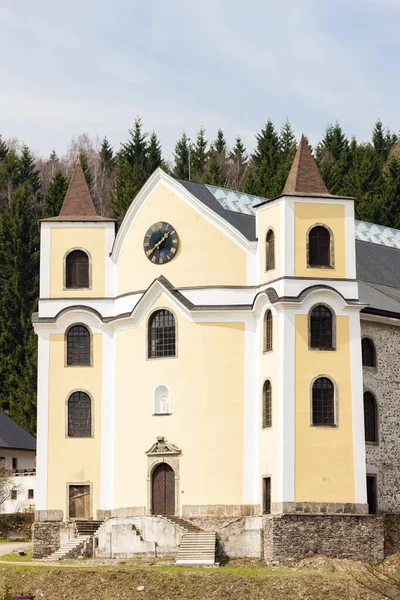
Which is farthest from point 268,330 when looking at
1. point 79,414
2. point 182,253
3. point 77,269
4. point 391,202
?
point 391,202

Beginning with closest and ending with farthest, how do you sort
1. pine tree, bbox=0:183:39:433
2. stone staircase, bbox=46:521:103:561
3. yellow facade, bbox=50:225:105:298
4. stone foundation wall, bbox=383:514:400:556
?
stone foundation wall, bbox=383:514:400:556 → stone staircase, bbox=46:521:103:561 → yellow facade, bbox=50:225:105:298 → pine tree, bbox=0:183:39:433

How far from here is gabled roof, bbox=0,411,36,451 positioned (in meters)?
81.9

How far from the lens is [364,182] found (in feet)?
298

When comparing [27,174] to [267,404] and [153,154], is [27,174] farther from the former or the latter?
[267,404]

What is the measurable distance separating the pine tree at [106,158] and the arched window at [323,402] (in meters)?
62.8

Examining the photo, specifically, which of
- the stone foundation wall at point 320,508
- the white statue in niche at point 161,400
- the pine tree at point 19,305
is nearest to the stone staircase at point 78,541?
the white statue in niche at point 161,400

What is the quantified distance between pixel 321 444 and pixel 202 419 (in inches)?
212

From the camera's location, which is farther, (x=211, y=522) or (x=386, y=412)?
(x=386, y=412)

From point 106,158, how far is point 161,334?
58832 millimetres

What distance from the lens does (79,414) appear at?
56562 millimetres

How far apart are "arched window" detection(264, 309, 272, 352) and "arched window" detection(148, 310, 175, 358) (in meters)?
4.07

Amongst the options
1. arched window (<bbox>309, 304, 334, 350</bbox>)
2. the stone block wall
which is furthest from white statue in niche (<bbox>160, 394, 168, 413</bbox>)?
the stone block wall

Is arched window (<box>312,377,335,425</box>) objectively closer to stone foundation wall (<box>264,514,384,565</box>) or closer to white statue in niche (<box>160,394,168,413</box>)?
stone foundation wall (<box>264,514,384,565</box>)

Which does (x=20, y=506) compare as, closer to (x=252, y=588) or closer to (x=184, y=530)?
(x=184, y=530)
